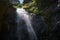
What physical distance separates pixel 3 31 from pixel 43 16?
16.3 feet

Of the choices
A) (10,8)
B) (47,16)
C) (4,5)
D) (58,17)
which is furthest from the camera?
(47,16)

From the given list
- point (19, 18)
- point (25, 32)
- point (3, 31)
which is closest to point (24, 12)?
point (19, 18)

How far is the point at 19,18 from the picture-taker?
1630 centimetres

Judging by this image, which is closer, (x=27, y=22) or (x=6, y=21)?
(x=6, y=21)

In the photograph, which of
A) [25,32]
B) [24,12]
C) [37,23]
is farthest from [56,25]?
[24,12]

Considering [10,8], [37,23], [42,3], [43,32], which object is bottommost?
[43,32]

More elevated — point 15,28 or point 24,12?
point 24,12

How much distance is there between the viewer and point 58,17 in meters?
15.8

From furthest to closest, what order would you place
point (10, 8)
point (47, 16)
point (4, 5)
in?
point (47, 16)
point (10, 8)
point (4, 5)

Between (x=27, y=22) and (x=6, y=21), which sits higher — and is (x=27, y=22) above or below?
above

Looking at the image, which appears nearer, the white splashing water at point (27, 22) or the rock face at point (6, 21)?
the rock face at point (6, 21)

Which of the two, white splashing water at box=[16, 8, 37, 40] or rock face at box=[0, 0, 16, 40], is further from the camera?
white splashing water at box=[16, 8, 37, 40]

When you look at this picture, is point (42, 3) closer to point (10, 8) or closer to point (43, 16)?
point (43, 16)

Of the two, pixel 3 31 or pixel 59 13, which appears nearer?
pixel 3 31
